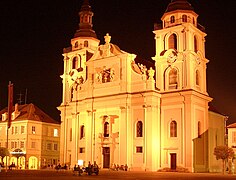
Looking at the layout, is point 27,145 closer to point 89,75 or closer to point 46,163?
point 46,163

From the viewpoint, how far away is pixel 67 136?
6469 centimetres

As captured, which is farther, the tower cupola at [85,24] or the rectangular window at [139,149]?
the tower cupola at [85,24]

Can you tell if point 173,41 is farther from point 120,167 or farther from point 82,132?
point 82,132

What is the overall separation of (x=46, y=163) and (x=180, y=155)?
30879mm

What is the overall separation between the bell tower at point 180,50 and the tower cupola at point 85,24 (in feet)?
45.7

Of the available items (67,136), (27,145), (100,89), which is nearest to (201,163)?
(100,89)

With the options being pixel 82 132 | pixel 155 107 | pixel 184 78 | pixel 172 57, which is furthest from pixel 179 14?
pixel 82 132

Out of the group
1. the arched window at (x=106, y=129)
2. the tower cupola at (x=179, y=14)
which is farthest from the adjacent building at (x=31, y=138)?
the tower cupola at (x=179, y=14)

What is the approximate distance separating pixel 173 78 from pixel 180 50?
366 cm

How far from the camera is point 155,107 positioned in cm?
5353

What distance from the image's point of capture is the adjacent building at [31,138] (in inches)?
2842

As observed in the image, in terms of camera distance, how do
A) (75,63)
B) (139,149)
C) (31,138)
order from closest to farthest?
(139,149)
(75,63)
(31,138)

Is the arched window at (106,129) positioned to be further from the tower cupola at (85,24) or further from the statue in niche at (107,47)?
the tower cupola at (85,24)

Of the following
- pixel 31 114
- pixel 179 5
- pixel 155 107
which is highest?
pixel 179 5
